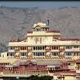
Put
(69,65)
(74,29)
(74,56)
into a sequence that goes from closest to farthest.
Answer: (69,65) → (74,56) → (74,29)

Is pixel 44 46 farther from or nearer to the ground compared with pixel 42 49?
farther from the ground

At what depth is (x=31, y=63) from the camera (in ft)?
144

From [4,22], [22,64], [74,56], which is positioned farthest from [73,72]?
[4,22]

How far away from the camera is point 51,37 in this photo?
50656mm

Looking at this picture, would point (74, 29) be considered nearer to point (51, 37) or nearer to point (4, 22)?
point (4, 22)

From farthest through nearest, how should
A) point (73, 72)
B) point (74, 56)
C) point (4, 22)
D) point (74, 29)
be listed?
point (4, 22)
point (74, 29)
point (74, 56)
point (73, 72)

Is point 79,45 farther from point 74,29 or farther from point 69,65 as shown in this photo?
point 74,29

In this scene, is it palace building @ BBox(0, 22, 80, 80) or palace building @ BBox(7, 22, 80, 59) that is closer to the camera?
palace building @ BBox(0, 22, 80, 80)

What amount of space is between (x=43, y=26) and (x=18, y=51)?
287 cm

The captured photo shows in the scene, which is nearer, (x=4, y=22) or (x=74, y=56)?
(x=74, y=56)

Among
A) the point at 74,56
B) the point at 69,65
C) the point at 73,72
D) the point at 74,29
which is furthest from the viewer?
the point at 74,29

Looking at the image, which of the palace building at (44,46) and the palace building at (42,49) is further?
the palace building at (44,46)

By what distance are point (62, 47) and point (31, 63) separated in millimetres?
6882

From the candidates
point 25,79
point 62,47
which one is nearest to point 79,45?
point 62,47
